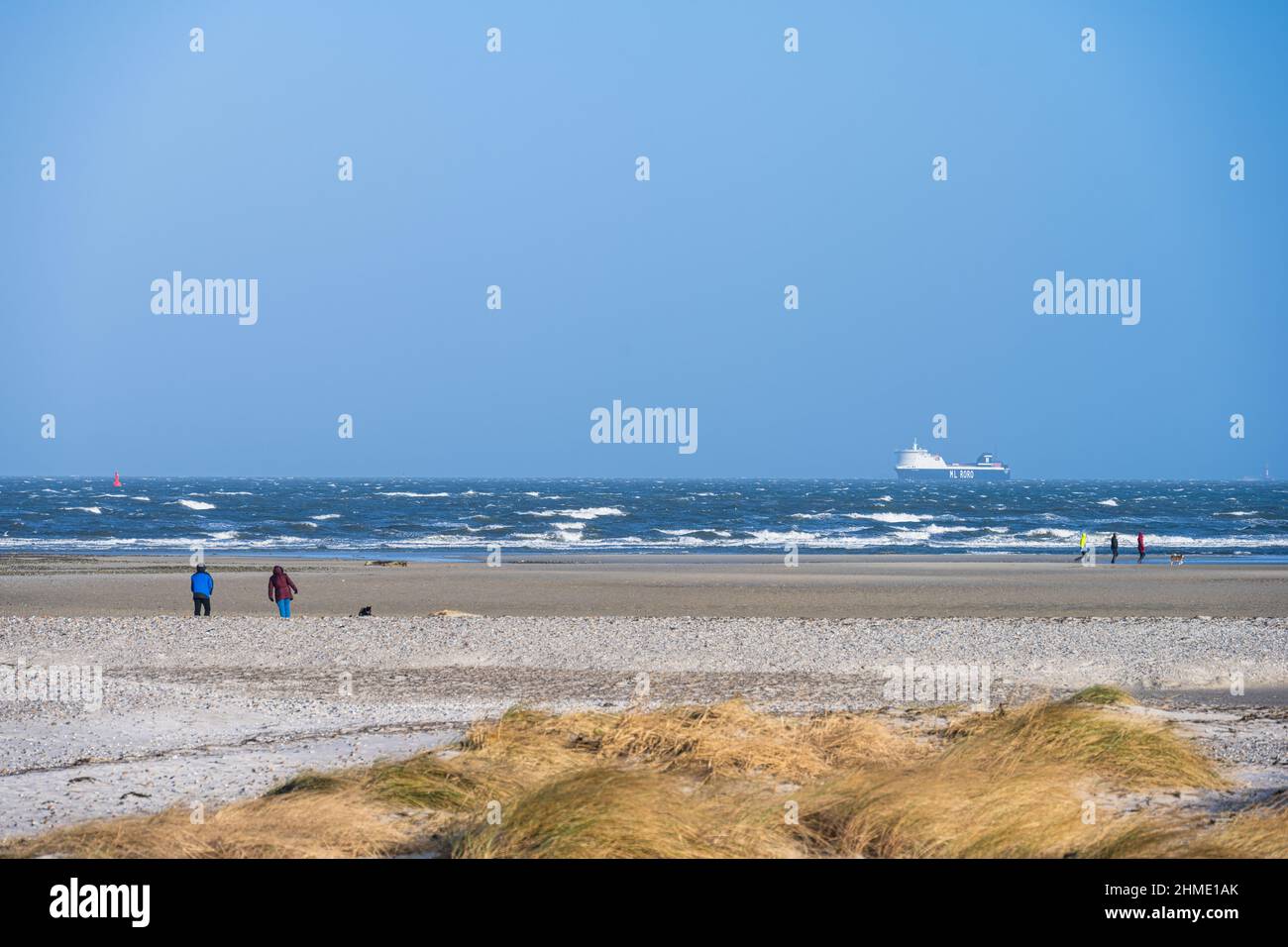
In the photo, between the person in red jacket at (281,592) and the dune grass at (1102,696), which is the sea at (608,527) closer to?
the person in red jacket at (281,592)

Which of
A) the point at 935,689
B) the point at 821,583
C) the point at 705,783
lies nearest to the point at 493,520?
the point at 821,583

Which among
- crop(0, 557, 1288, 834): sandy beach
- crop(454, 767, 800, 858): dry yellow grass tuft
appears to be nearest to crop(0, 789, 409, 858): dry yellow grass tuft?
crop(454, 767, 800, 858): dry yellow grass tuft

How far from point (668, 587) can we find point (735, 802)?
2395 cm

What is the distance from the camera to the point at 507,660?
16.6 metres

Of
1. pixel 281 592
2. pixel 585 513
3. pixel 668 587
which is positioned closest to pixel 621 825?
pixel 281 592

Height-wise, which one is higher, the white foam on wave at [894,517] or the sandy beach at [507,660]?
the sandy beach at [507,660]

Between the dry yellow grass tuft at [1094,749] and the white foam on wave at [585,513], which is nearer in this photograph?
the dry yellow grass tuft at [1094,749]

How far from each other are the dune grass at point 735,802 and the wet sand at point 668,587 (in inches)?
600

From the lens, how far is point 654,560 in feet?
140

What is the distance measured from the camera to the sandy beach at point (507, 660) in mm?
9523

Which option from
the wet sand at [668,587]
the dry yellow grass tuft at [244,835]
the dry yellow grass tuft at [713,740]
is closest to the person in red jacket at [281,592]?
the wet sand at [668,587]
